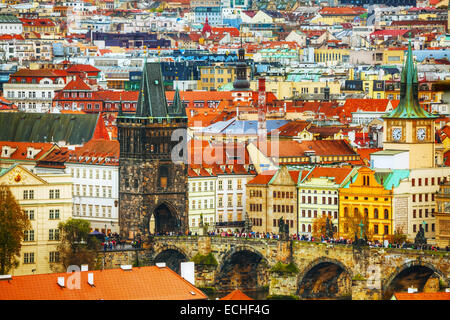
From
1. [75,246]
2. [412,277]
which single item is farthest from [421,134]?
[75,246]

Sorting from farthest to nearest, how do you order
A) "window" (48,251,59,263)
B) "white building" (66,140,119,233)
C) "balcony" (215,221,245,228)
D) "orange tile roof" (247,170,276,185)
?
"balcony" (215,221,245,228) → "white building" (66,140,119,233) → "orange tile roof" (247,170,276,185) → "window" (48,251,59,263)

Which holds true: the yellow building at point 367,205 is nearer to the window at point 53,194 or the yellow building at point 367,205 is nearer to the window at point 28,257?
the window at point 53,194

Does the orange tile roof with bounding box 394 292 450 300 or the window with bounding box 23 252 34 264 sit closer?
the orange tile roof with bounding box 394 292 450 300

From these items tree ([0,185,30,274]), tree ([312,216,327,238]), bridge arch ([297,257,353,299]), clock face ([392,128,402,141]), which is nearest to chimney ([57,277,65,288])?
tree ([0,185,30,274])

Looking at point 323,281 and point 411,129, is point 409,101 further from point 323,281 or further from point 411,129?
point 323,281

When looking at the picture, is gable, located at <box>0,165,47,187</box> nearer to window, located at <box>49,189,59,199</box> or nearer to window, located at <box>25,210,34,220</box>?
window, located at <box>49,189,59,199</box>

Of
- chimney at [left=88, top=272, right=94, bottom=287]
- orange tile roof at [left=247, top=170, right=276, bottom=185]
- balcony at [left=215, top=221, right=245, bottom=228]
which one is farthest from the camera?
balcony at [left=215, top=221, right=245, bottom=228]

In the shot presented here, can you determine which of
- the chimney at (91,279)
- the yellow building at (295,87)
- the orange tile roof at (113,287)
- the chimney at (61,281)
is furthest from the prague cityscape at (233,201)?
the yellow building at (295,87)
